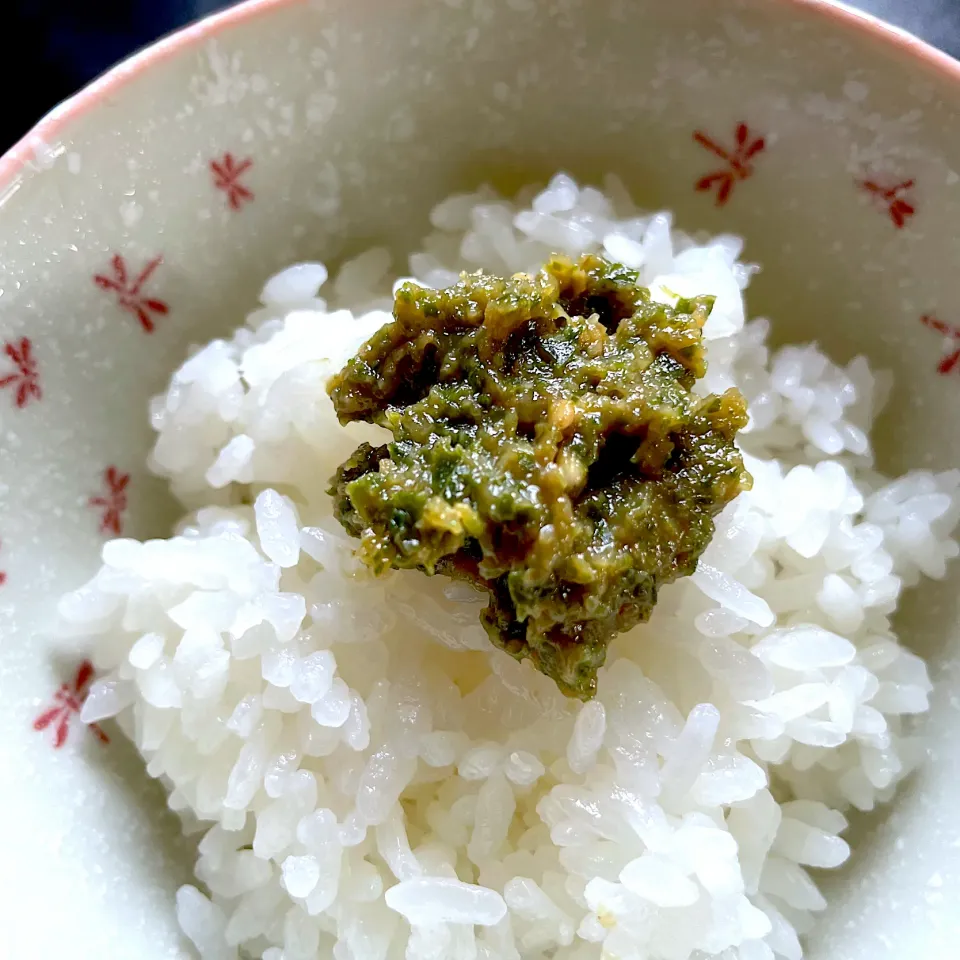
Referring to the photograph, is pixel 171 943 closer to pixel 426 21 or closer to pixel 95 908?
pixel 95 908

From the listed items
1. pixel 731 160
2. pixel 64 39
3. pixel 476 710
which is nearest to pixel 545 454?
pixel 476 710

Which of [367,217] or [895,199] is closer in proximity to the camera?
[895,199]

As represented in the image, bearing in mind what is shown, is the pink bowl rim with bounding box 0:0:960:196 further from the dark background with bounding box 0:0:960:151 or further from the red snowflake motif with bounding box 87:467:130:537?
the dark background with bounding box 0:0:960:151

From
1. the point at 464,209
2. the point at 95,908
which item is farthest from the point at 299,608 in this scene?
the point at 464,209

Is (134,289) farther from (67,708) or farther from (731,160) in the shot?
(731,160)

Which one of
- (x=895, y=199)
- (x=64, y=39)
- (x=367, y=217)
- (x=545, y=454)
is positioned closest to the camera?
(x=545, y=454)

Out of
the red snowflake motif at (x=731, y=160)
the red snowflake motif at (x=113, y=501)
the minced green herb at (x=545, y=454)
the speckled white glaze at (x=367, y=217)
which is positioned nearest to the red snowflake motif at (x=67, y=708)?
the speckled white glaze at (x=367, y=217)

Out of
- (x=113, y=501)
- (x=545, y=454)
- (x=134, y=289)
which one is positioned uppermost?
(x=134, y=289)
